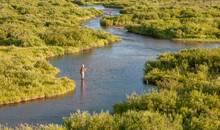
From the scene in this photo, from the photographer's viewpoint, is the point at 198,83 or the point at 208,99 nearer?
the point at 208,99

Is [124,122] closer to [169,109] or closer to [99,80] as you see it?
[169,109]

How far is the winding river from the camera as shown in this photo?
102 feet

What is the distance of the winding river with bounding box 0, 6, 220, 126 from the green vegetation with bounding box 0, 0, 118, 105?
114 cm

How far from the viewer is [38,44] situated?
179ft

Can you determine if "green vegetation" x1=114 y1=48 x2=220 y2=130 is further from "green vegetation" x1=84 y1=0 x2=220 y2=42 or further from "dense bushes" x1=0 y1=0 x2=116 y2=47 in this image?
"green vegetation" x1=84 y1=0 x2=220 y2=42

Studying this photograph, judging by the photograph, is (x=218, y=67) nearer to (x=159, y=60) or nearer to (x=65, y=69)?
(x=159, y=60)

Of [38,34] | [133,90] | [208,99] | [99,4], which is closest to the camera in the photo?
[208,99]

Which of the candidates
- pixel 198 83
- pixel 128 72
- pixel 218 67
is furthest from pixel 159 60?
pixel 198 83

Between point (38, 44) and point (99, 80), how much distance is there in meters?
16.5

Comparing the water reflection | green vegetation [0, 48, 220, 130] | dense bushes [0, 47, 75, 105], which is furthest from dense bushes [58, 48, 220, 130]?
dense bushes [0, 47, 75, 105]

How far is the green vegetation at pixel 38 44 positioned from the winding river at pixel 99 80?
114 centimetres

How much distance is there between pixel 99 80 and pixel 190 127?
15877 mm

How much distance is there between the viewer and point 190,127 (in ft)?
81.5

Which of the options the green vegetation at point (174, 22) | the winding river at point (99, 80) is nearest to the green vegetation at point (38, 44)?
the winding river at point (99, 80)
